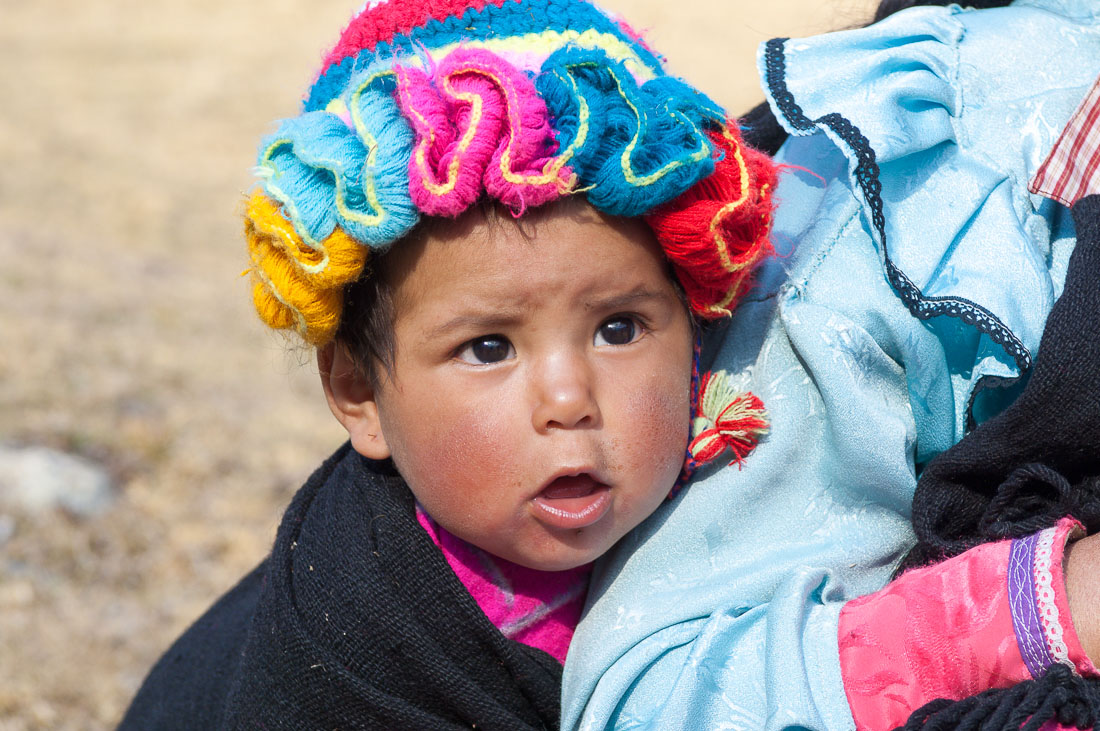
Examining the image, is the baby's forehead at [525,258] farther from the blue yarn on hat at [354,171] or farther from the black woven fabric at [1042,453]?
the black woven fabric at [1042,453]

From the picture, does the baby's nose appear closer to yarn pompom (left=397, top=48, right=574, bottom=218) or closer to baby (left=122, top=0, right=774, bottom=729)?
baby (left=122, top=0, right=774, bottom=729)

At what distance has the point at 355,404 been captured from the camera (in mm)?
2059

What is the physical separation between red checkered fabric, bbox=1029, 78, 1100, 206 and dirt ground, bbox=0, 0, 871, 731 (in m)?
0.73

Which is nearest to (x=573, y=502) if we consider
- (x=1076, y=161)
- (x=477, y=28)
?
(x=477, y=28)

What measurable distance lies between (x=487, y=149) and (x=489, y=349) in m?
0.31

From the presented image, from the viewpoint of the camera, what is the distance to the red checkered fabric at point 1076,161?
176cm

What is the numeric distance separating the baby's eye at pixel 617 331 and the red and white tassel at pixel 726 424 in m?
0.19

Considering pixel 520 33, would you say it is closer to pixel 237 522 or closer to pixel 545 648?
pixel 545 648

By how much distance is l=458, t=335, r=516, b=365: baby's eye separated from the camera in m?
1.79

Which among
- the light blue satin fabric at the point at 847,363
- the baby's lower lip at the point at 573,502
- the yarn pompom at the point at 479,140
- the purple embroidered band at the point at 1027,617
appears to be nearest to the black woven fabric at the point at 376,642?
the light blue satin fabric at the point at 847,363

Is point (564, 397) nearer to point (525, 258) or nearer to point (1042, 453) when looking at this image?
A: point (525, 258)

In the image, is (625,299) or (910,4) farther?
(910,4)

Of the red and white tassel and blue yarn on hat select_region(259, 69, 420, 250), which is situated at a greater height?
blue yarn on hat select_region(259, 69, 420, 250)

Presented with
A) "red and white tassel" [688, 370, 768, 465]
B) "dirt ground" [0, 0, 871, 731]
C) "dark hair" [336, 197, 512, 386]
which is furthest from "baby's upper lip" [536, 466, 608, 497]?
"dirt ground" [0, 0, 871, 731]
